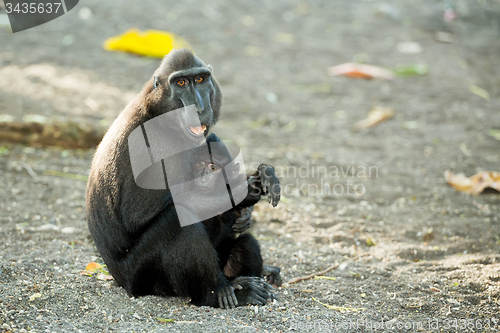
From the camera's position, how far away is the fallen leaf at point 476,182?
618cm

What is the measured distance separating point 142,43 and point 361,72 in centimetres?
433

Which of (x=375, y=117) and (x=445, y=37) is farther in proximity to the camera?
(x=445, y=37)

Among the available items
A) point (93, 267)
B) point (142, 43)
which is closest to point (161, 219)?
point (93, 267)

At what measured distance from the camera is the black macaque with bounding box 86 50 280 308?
3756mm

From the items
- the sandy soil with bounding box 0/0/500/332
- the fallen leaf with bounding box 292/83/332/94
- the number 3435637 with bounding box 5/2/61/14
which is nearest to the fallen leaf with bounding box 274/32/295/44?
the sandy soil with bounding box 0/0/500/332

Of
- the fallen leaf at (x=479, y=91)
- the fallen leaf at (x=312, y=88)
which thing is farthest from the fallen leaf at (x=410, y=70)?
the fallen leaf at (x=312, y=88)

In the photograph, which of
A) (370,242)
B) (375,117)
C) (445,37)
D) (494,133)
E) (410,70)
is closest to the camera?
(370,242)

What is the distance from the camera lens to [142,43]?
962cm

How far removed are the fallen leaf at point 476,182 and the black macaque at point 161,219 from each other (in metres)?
3.31

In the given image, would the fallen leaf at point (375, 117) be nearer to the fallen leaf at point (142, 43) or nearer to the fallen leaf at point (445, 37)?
the fallen leaf at point (142, 43)


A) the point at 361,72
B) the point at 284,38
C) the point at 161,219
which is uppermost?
the point at 161,219

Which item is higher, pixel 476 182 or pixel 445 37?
pixel 476 182

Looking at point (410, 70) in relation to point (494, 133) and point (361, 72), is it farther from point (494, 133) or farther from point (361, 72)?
point (494, 133)

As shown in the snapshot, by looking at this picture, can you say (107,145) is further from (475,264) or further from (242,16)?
(242,16)
